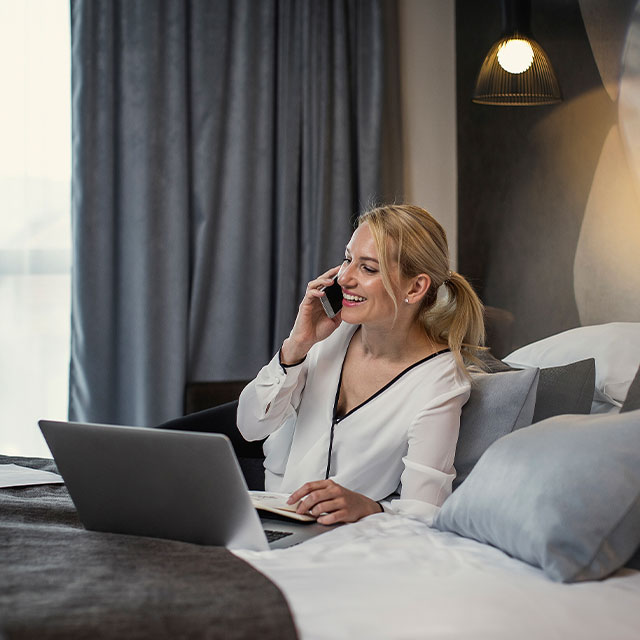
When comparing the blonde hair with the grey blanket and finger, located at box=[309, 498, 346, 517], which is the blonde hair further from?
the grey blanket

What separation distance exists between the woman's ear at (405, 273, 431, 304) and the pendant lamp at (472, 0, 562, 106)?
969 mm

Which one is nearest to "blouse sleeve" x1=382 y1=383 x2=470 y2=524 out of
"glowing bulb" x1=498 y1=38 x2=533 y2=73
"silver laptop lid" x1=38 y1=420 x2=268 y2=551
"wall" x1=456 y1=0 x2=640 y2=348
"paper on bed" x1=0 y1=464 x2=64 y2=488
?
"silver laptop lid" x1=38 y1=420 x2=268 y2=551

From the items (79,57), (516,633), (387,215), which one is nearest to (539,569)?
(516,633)

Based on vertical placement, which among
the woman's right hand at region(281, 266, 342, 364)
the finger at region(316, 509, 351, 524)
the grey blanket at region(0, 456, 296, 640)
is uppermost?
the woman's right hand at region(281, 266, 342, 364)

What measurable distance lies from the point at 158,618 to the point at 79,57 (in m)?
2.83

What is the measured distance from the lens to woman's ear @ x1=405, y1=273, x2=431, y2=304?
198cm

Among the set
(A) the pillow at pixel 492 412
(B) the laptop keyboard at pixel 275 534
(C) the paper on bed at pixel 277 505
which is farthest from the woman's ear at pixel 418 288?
(B) the laptop keyboard at pixel 275 534

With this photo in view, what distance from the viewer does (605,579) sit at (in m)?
1.24

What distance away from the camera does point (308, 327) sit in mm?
1999

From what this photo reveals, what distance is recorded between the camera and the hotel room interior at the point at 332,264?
3.69 feet

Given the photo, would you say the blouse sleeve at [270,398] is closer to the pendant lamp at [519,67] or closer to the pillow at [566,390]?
the pillow at [566,390]

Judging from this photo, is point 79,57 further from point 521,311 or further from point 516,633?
point 516,633

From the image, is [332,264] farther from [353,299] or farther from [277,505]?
[277,505]

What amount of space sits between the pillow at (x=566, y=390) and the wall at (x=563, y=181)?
12.5 inches
